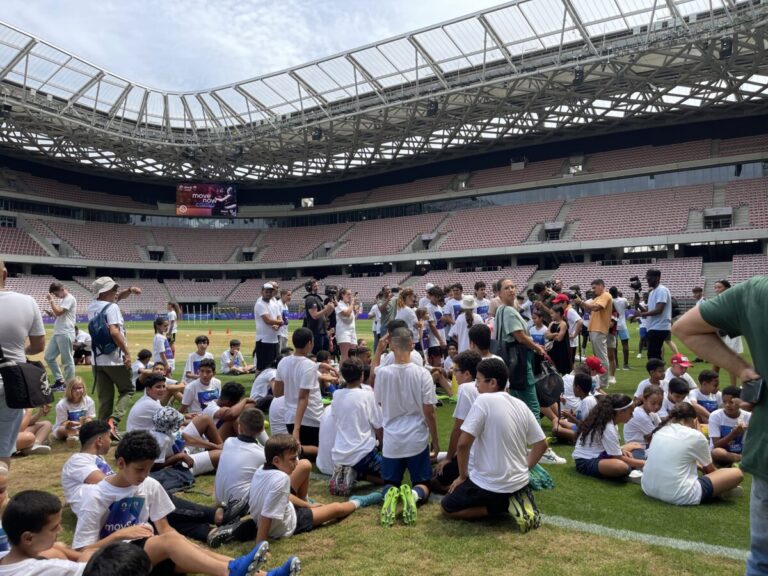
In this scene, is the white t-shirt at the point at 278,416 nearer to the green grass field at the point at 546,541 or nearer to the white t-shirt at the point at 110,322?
the green grass field at the point at 546,541

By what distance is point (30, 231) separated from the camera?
49.1 meters

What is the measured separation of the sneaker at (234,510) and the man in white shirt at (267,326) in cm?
596

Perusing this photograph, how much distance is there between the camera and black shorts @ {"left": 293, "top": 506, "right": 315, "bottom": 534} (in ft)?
14.3

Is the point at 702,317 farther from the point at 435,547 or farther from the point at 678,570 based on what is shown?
the point at 435,547

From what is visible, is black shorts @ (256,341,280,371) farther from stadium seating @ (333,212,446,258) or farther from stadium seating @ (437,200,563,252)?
stadium seating @ (333,212,446,258)

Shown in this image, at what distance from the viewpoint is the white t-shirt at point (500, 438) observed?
436cm

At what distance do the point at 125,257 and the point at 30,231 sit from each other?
838cm

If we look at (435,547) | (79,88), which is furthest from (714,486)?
(79,88)

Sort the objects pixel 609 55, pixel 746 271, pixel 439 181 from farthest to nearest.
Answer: pixel 439 181, pixel 746 271, pixel 609 55

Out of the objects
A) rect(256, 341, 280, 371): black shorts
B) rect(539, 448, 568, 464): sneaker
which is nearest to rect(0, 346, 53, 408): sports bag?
rect(539, 448, 568, 464): sneaker

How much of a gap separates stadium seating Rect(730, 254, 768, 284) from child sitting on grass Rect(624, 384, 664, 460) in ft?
100

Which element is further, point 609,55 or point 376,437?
point 609,55

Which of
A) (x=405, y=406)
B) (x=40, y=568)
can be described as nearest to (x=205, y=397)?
(x=405, y=406)

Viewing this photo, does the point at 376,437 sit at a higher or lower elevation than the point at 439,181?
lower
